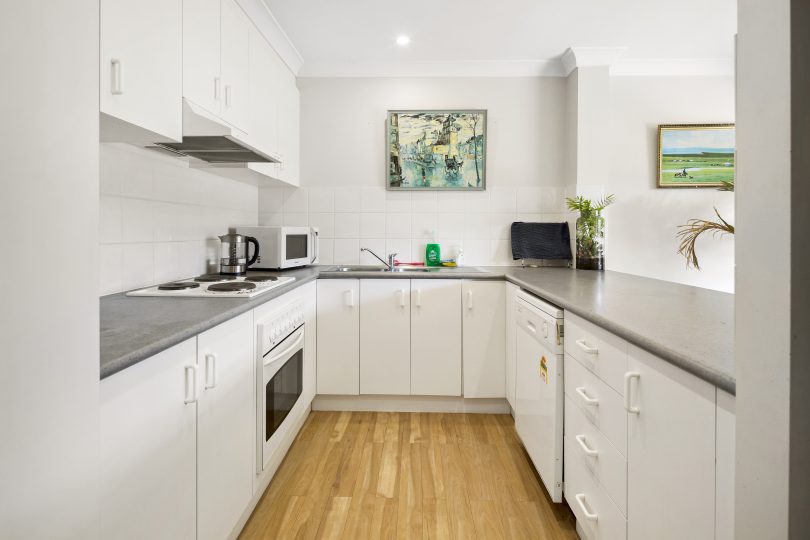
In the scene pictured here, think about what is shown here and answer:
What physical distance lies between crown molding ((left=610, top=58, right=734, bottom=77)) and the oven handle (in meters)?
2.98

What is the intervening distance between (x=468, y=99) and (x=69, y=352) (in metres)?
3.20

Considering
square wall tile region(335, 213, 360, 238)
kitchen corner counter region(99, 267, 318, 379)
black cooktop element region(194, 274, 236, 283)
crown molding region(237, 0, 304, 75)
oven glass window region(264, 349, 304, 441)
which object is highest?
crown molding region(237, 0, 304, 75)

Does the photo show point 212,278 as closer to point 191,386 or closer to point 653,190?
point 191,386

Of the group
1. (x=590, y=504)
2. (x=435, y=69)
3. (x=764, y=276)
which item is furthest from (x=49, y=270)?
(x=435, y=69)

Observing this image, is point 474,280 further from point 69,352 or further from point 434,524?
point 69,352

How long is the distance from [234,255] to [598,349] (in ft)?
6.64

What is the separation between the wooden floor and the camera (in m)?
1.66

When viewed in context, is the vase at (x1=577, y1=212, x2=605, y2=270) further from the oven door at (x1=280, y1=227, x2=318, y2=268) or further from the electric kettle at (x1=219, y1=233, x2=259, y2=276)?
the electric kettle at (x1=219, y1=233, x2=259, y2=276)

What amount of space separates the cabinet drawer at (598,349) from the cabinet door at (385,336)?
1277 mm

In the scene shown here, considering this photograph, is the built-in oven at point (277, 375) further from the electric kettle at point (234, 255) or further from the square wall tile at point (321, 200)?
the square wall tile at point (321, 200)

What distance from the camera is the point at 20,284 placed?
49 centimetres

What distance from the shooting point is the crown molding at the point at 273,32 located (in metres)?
2.32

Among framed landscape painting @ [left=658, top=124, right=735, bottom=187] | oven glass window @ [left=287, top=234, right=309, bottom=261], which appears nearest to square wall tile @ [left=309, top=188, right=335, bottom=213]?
oven glass window @ [left=287, top=234, right=309, bottom=261]

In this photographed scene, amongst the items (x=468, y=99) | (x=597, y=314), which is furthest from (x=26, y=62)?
(x=468, y=99)
